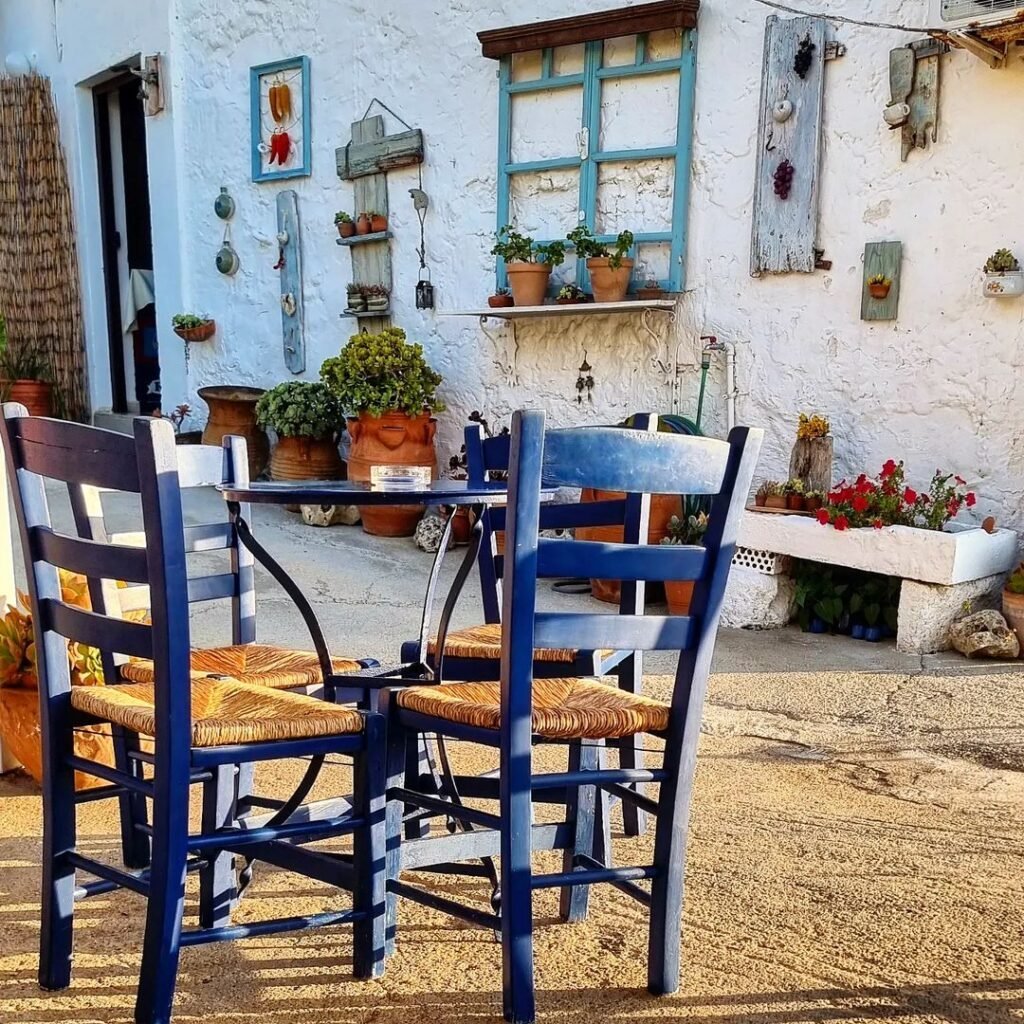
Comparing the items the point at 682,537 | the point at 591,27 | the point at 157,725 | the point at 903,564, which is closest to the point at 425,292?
the point at 591,27

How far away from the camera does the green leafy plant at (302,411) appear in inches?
275

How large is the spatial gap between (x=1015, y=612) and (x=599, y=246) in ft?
9.28

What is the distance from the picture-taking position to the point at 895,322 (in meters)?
5.22

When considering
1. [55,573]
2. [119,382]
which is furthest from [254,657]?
[119,382]

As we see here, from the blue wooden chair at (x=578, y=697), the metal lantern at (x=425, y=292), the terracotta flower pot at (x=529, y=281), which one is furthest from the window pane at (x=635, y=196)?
the blue wooden chair at (x=578, y=697)

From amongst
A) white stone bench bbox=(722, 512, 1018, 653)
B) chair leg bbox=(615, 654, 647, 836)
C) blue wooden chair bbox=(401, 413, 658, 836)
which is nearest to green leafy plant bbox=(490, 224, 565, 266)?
white stone bench bbox=(722, 512, 1018, 653)

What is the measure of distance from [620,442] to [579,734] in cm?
51

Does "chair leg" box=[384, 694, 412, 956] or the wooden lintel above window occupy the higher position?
the wooden lintel above window

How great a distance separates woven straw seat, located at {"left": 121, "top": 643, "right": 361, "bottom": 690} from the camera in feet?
7.76

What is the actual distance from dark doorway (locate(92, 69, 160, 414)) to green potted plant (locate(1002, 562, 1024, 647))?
7027 millimetres

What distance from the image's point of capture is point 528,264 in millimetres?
6195

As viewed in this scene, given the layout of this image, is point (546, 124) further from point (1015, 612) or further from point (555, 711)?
point (555, 711)

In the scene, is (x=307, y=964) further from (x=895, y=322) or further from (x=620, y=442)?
(x=895, y=322)

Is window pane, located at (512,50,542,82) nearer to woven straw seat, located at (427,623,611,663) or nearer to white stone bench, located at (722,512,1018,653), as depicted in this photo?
white stone bench, located at (722,512,1018,653)
